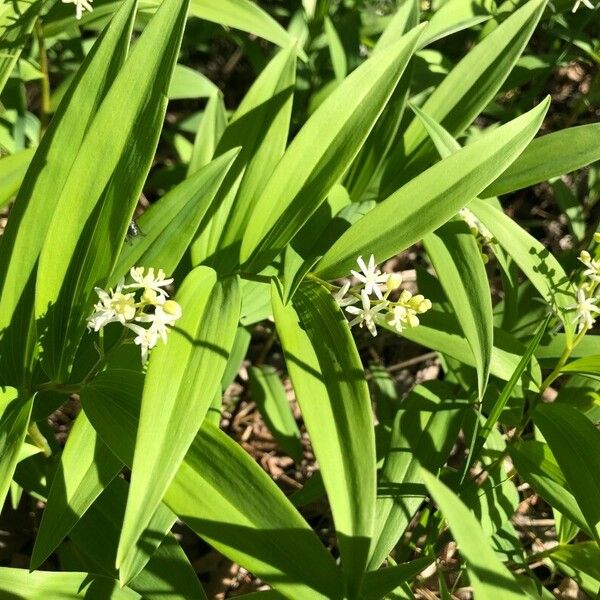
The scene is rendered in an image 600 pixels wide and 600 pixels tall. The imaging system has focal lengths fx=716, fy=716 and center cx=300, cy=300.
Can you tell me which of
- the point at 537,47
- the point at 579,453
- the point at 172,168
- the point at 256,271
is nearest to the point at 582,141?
the point at 579,453

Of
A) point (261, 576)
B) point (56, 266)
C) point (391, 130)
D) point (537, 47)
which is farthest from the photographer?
point (537, 47)

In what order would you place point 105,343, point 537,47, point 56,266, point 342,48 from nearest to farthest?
point 56,266, point 105,343, point 342,48, point 537,47

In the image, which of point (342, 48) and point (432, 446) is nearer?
point (432, 446)

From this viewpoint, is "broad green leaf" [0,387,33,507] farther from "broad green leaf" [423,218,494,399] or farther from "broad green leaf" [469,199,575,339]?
"broad green leaf" [469,199,575,339]

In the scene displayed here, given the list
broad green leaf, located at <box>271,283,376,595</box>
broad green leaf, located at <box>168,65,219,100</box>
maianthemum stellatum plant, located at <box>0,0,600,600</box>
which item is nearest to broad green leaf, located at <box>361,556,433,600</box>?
maianthemum stellatum plant, located at <box>0,0,600,600</box>

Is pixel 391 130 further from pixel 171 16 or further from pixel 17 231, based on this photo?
pixel 17 231

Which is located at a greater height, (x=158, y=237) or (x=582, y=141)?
(x=582, y=141)

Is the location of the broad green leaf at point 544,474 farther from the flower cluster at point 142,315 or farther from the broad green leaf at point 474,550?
the flower cluster at point 142,315
